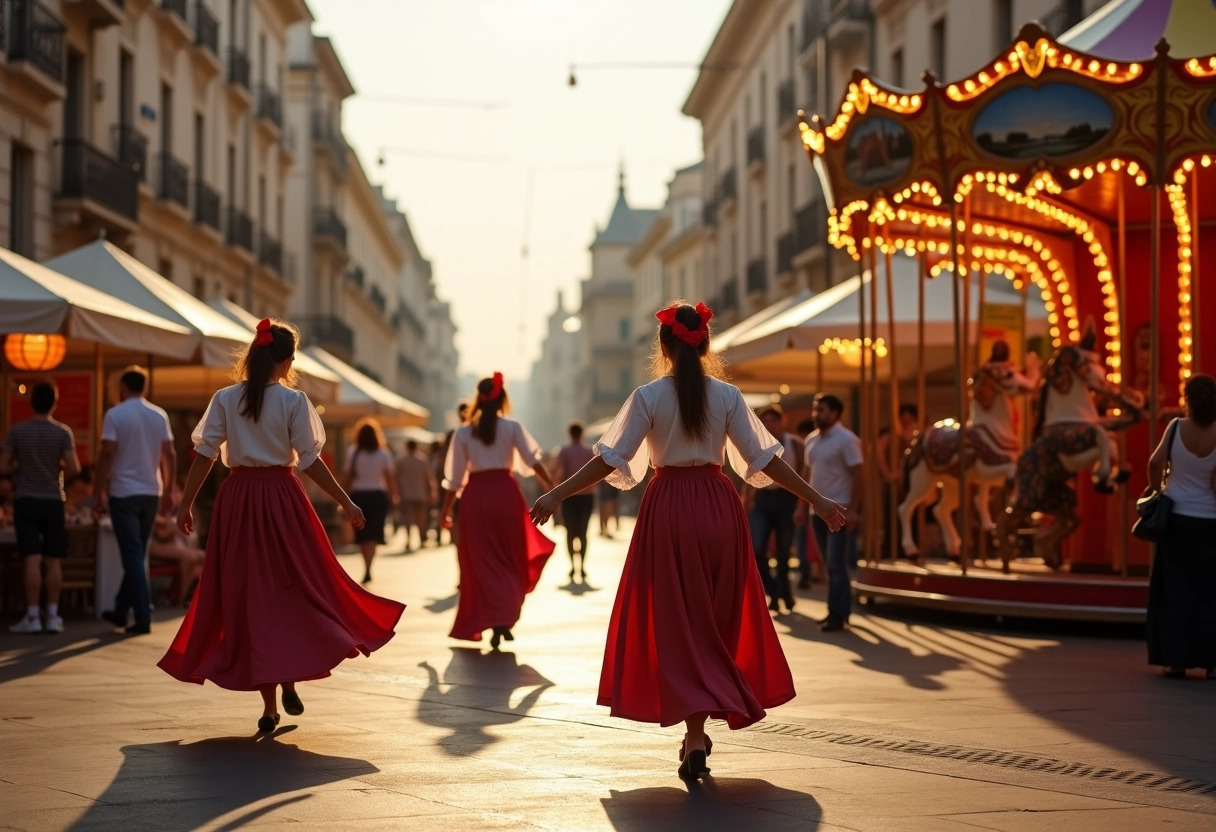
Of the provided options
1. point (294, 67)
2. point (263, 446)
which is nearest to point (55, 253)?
point (263, 446)

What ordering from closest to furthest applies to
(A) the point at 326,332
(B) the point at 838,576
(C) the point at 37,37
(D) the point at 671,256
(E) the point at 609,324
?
1. (B) the point at 838,576
2. (C) the point at 37,37
3. (A) the point at 326,332
4. (D) the point at 671,256
5. (E) the point at 609,324

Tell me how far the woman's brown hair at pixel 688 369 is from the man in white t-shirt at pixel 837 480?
20.0 feet

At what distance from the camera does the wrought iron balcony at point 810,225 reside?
119 feet

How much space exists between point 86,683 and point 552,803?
14.8 feet

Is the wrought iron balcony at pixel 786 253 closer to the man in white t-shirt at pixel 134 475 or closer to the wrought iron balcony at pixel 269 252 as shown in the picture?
the wrought iron balcony at pixel 269 252

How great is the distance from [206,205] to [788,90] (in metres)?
13.3

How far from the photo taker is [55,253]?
25531 mm

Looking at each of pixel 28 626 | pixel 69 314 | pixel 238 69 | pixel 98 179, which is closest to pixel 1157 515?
pixel 28 626

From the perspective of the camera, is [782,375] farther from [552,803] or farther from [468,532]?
[552,803]

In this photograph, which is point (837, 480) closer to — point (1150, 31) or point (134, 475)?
point (1150, 31)

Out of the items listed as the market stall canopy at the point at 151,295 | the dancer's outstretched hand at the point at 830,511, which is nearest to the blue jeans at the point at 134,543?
the market stall canopy at the point at 151,295

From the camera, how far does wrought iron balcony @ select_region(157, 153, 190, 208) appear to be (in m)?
31.4

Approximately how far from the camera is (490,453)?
42.1 ft

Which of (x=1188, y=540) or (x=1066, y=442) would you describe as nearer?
(x=1188, y=540)
